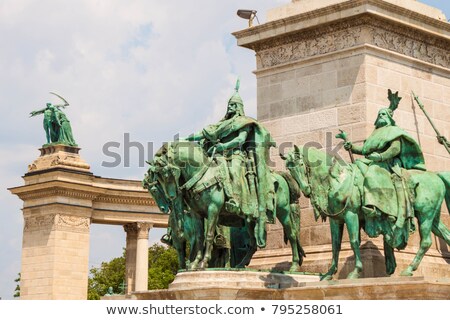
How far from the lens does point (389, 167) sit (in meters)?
21.0

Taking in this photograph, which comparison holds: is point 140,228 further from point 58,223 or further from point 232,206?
point 232,206

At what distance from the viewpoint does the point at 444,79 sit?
25062 mm

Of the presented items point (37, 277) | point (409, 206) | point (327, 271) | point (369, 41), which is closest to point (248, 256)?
point (327, 271)

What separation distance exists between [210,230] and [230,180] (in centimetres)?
105

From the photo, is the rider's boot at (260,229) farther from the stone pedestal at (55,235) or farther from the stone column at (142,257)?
the stone column at (142,257)

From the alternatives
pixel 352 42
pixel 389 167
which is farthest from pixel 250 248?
pixel 352 42

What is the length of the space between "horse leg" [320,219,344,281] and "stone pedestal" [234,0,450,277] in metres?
1.77

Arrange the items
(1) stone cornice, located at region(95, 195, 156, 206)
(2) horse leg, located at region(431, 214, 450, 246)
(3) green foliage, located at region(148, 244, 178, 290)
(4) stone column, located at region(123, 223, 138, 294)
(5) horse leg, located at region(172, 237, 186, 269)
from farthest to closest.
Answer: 1. (3) green foliage, located at region(148, 244, 178, 290)
2. (4) stone column, located at region(123, 223, 138, 294)
3. (1) stone cornice, located at region(95, 195, 156, 206)
4. (5) horse leg, located at region(172, 237, 186, 269)
5. (2) horse leg, located at region(431, 214, 450, 246)

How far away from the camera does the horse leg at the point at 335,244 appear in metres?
20.7

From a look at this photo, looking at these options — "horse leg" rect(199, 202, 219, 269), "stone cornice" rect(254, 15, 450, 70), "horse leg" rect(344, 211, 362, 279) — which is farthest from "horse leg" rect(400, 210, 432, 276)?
"stone cornice" rect(254, 15, 450, 70)

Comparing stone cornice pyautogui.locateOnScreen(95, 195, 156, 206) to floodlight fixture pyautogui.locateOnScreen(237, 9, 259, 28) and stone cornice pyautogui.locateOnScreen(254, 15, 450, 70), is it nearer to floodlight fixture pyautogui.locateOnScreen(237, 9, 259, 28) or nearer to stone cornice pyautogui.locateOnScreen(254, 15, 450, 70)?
floodlight fixture pyautogui.locateOnScreen(237, 9, 259, 28)

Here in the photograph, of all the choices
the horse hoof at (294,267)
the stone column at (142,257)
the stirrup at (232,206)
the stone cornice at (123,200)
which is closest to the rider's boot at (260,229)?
A: the stirrup at (232,206)

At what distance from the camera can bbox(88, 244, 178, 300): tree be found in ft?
215

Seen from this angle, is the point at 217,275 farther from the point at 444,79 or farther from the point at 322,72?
the point at 444,79
